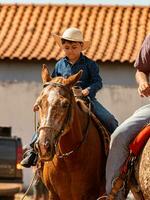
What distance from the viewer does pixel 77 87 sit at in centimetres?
931

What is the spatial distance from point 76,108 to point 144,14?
76.1ft

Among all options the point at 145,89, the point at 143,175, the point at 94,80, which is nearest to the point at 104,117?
the point at 94,80

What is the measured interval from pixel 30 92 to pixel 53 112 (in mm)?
19760

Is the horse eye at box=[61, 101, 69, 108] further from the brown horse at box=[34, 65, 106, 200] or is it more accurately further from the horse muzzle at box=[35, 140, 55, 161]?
the horse muzzle at box=[35, 140, 55, 161]

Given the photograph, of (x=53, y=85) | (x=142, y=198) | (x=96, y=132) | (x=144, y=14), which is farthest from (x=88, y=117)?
(x=144, y=14)

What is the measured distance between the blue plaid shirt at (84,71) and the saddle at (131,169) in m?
1.83

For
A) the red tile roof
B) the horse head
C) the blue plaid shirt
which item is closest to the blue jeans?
the blue plaid shirt

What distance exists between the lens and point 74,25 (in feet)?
101

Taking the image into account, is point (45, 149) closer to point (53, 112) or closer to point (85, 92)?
point (53, 112)

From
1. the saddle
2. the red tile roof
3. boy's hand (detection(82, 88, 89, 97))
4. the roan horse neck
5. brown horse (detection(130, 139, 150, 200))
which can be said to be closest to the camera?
brown horse (detection(130, 139, 150, 200))

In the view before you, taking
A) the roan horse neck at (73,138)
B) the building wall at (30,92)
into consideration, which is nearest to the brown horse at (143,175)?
the roan horse neck at (73,138)

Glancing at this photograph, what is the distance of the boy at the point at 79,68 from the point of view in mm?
9617

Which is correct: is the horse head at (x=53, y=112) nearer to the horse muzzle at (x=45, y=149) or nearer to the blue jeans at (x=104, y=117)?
the horse muzzle at (x=45, y=149)

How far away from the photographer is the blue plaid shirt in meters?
9.66
